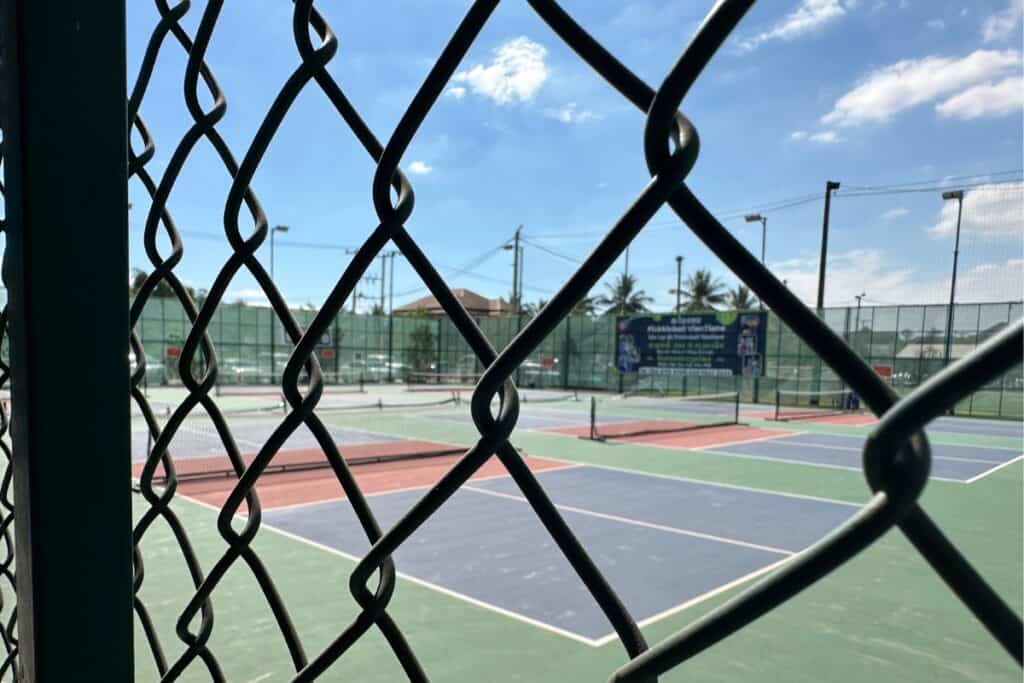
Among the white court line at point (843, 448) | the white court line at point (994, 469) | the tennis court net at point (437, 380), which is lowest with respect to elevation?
the tennis court net at point (437, 380)

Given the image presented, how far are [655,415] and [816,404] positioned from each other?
8353 millimetres

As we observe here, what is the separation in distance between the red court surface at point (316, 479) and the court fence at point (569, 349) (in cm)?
853

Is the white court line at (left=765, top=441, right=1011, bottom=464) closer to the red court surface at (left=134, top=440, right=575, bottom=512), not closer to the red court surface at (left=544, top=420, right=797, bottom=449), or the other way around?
the red court surface at (left=544, top=420, right=797, bottom=449)

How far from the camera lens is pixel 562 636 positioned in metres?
4.77

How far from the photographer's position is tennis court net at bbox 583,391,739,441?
1697 centimetres

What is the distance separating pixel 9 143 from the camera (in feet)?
2.92

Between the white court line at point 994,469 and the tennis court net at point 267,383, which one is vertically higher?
the white court line at point 994,469

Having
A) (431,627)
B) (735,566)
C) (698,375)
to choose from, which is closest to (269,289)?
(431,627)

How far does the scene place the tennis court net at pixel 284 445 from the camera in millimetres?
10945

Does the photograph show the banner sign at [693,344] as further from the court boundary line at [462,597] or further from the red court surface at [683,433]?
the court boundary line at [462,597]

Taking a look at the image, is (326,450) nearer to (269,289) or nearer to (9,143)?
(269,289)

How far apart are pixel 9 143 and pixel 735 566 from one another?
21.5 feet

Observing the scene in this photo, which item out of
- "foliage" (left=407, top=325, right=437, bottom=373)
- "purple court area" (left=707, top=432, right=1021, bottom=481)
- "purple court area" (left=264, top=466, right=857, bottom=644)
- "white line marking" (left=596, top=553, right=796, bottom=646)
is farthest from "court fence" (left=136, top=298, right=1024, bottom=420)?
"white line marking" (left=596, top=553, right=796, bottom=646)

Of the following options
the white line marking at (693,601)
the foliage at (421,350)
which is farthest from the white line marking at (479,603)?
the foliage at (421,350)
